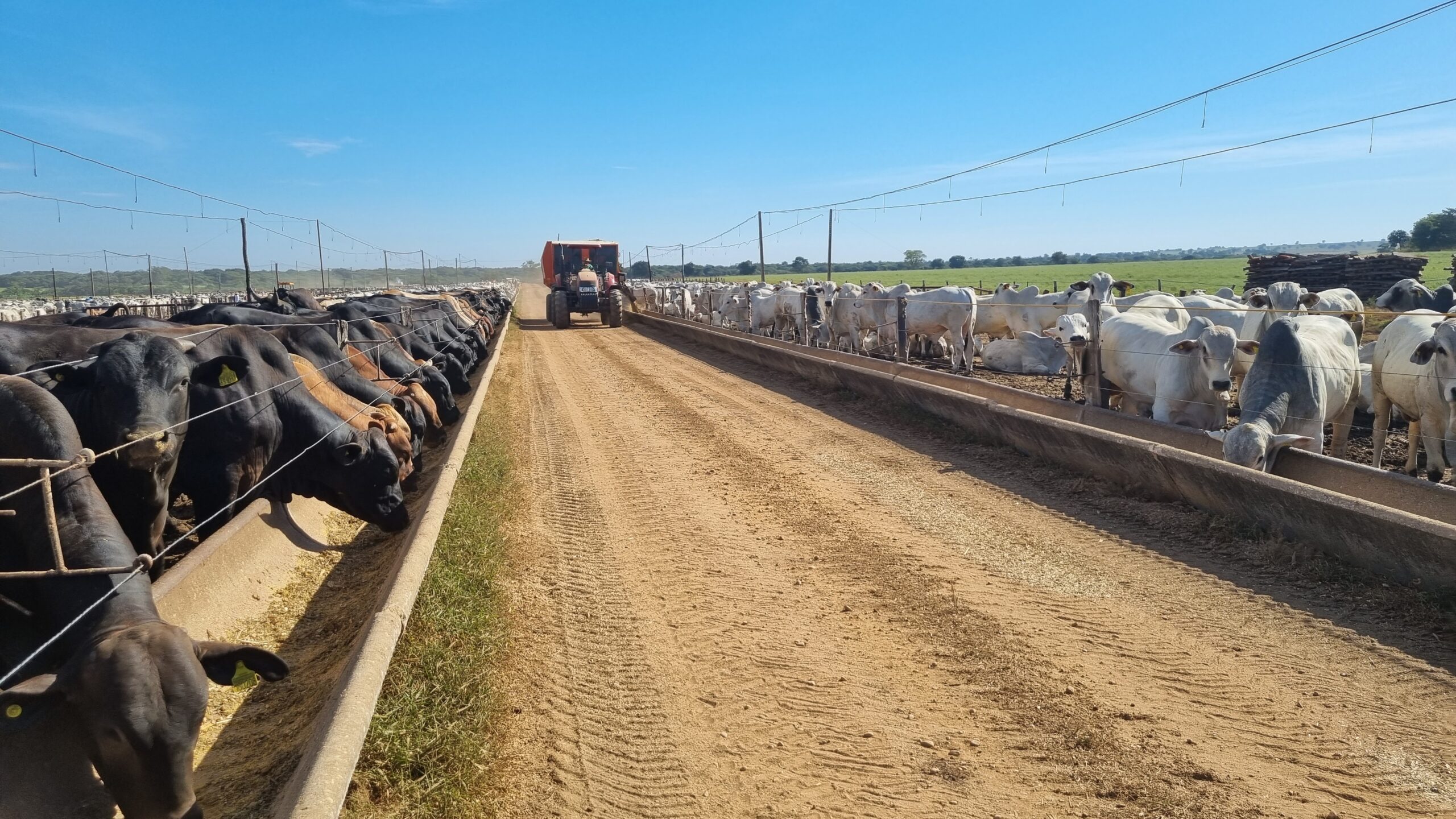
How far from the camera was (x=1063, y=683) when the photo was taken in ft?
13.7

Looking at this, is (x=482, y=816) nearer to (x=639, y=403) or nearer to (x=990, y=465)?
(x=990, y=465)

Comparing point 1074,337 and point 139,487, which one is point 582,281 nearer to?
point 1074,337

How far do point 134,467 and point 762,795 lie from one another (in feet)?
11.6

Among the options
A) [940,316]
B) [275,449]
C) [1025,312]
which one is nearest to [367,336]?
[275,449]

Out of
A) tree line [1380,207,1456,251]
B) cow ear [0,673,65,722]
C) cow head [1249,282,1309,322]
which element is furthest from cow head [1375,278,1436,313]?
tree line [1380,207,1456,251]

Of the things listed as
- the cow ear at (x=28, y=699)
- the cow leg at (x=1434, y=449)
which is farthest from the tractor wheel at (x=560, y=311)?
the cow ear at (x=28, y=699)

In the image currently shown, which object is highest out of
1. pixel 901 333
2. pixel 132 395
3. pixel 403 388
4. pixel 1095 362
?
pixel 132 395

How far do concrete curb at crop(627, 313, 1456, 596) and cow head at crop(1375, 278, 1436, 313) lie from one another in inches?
345

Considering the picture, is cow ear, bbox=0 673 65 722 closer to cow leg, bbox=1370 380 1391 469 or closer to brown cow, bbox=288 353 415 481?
brown cow, bbox=288 353 415 481

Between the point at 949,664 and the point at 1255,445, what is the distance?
Result: 13.0 ft

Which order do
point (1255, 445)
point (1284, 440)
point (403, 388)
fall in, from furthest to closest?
1. point (403, 388)
2. point (1284, 440)
3. point (1255, 445)

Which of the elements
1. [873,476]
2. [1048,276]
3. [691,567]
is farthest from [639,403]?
[1048,276]

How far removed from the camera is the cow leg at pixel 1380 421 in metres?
8.27

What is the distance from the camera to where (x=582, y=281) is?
33625 millimetres
